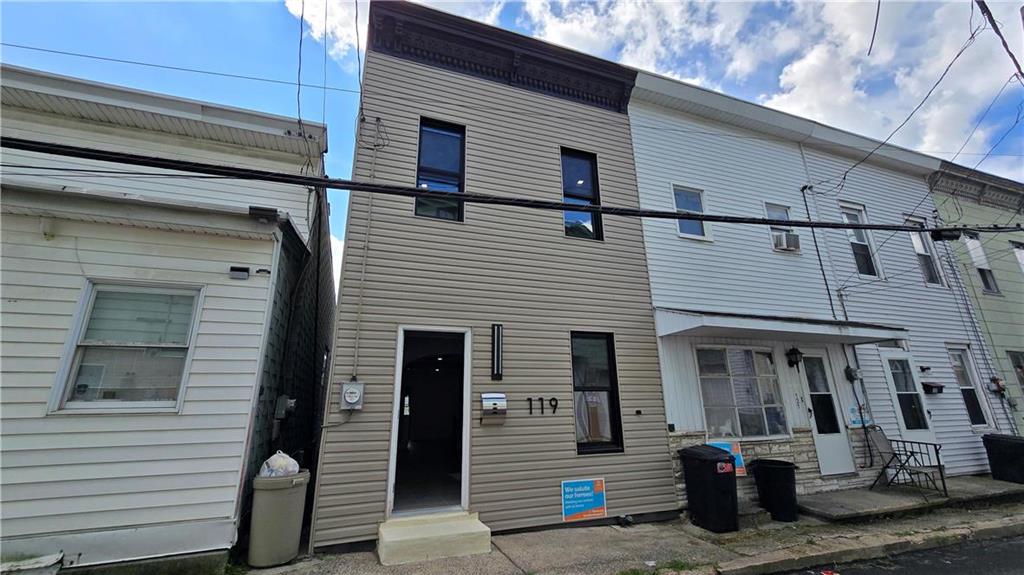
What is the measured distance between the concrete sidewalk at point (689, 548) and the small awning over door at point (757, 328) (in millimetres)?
2630

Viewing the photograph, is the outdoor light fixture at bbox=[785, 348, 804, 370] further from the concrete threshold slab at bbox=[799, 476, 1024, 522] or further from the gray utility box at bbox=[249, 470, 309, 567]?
the gray utility box at bbox=[249, 470, 309, 567]

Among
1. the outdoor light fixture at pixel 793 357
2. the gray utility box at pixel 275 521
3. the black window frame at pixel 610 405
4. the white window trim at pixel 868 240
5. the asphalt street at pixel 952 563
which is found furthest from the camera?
the white window trim at pixel 868 240

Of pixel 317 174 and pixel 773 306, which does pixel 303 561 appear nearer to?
pixel 317 174

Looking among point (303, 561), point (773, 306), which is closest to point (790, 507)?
point (773, 306)

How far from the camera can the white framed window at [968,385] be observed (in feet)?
28.4

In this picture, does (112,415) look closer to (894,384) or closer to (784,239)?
(784,239)

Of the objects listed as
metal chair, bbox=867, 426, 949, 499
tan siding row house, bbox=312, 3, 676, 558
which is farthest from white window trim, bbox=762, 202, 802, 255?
metal chair, bbox=867, 426, 949, 499

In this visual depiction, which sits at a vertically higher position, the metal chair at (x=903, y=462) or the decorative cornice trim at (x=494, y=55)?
the decorative cornice trim at (x=494, y=55)

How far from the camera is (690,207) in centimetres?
761

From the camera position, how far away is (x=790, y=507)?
5.60 meters

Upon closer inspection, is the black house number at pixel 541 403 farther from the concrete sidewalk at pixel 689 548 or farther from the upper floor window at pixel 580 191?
the upper floor window at pixel 580 191

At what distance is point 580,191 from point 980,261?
11.3m

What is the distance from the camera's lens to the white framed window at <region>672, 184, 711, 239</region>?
734 cm

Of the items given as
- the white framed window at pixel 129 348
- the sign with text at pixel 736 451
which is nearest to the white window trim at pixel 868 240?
the sign with text at pixel 736 451
